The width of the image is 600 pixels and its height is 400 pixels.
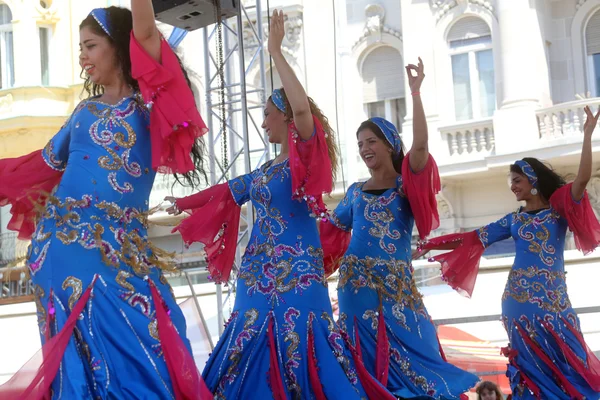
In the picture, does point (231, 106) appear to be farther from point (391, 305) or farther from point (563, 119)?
point (563, 119)

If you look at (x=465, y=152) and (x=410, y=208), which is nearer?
(x=410, y=208)

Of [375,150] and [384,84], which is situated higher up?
[384,84]

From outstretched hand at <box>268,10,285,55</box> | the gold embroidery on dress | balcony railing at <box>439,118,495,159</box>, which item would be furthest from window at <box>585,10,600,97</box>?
the gold embroidery on dress

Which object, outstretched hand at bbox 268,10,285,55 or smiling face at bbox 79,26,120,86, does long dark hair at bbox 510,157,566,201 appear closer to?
outstretched hand at bbox 268,10,285,55

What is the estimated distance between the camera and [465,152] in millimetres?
16656

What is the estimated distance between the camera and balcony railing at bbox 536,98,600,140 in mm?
15531

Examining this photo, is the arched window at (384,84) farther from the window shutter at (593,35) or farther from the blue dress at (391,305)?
the blue dress at (391,305)

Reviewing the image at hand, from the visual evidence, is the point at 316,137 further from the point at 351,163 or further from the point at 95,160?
the point at 351,163

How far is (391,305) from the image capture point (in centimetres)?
516

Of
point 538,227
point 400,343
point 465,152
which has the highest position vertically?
point 465,152

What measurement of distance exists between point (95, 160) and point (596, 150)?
12689 millimetres

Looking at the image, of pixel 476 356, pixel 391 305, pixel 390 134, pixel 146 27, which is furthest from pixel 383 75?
pixel 146 27

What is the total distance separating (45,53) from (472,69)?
323 inches

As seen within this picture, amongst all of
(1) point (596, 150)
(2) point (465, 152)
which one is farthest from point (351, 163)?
(1) point (596, 150)
